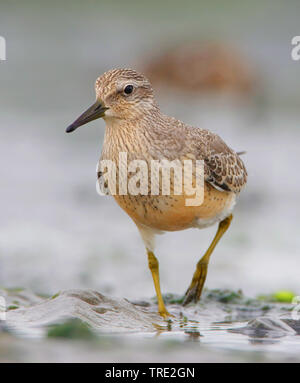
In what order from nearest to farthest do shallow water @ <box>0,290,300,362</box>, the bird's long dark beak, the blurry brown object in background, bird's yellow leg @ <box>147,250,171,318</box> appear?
shallow water @ <box>0,290,300,362</box> → the bird's long dark beak → bird's yellow leg @ <box>147,250,171,318</box> → the blurry brown object in background

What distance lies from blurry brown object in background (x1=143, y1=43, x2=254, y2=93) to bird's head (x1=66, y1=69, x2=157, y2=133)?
12068 millimetres

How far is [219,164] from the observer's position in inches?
270

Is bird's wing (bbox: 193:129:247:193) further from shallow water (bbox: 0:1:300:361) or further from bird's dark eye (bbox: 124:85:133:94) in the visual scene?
shallow water (bbox: 0:1:300:361)

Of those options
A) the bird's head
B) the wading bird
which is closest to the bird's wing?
the wading bird

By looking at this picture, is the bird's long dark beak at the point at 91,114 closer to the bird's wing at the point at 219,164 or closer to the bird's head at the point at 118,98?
the bird's head at the point at 118,98

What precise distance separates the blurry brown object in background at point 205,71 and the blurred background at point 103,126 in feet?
0.10

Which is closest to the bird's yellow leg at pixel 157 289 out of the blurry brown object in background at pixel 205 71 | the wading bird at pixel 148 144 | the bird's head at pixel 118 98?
the wading bird at pixel 148 144

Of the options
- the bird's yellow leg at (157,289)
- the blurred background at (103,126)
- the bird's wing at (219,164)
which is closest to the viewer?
the bird's yellow leg at (157,289)

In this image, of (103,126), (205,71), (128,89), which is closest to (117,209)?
(103,126)

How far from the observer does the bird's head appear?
240 inches

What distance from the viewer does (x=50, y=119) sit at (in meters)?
15.9

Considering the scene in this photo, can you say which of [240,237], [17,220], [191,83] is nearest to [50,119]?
[191,83]

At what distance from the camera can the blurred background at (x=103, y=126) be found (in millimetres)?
8758

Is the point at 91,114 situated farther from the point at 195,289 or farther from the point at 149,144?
the point at 195,289
